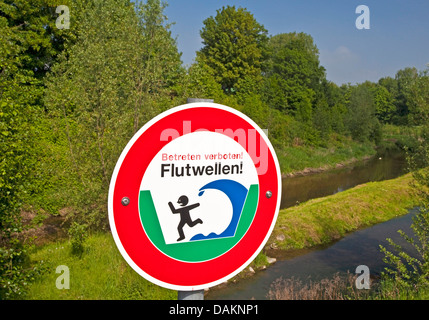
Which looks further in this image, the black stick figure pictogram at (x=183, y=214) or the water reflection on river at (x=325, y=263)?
the water reflection on river at (x=325, y=263)

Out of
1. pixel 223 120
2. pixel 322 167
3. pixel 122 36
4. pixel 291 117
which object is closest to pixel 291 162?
pixel 322 167

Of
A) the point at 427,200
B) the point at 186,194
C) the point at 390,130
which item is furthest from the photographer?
the point at 390,130

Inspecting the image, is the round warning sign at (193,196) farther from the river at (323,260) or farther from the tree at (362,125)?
the tree at (362,125)

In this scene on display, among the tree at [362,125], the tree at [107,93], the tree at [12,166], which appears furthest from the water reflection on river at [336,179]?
the tree at [12,166]

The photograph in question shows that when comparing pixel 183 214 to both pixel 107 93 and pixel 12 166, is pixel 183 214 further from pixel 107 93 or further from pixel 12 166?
pixel 107 93

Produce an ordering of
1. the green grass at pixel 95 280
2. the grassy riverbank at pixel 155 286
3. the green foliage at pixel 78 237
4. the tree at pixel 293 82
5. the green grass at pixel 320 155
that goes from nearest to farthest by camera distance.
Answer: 1. the green grass at pixel 95 280
2. the grassy riverbank at pixel 155 286
3. the green foliage at pixel 78 237
4. the green grass at pixel 320 155
5. the tree at pixel 293 82

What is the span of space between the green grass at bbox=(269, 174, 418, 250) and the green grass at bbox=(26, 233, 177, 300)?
8.40 metres

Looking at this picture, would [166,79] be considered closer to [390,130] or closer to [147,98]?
Result: [147,98]

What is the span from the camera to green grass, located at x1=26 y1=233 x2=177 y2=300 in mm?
9555

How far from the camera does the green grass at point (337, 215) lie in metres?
18.5

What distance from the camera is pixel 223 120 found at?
1.47 meters

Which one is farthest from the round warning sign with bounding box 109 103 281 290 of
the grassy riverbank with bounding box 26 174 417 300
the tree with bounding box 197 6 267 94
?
the tree with bounding box 197 6 267 94

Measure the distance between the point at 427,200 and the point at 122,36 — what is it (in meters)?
12.0

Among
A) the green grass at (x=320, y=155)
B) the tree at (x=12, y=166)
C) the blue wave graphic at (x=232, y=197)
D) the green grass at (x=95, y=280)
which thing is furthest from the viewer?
the green grass at (x=320, y=155)
